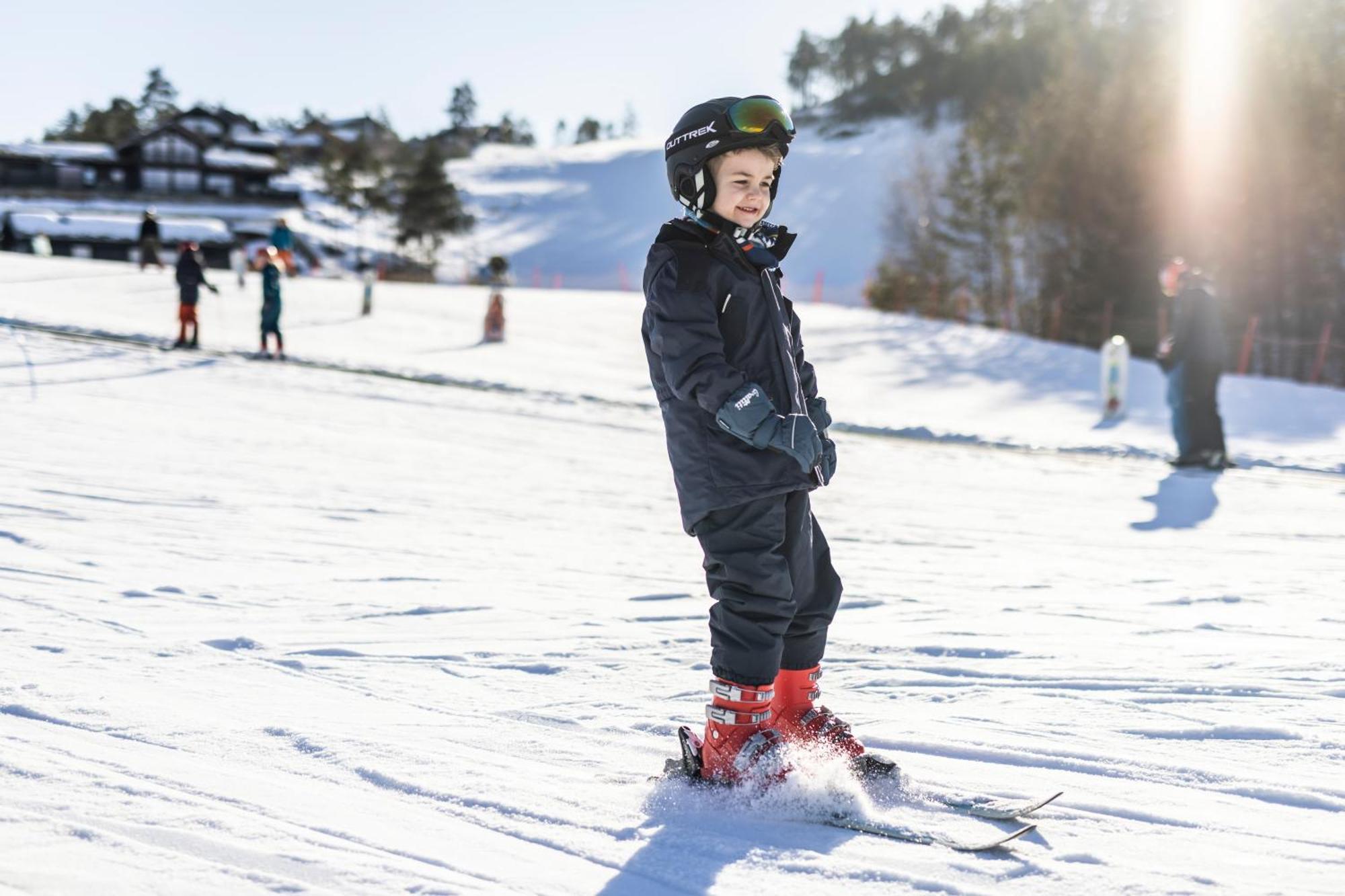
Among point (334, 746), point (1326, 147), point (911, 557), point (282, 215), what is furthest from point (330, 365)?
point (282, 215)

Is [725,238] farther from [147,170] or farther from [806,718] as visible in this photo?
[147,170]

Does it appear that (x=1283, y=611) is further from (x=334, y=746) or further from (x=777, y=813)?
(x=334, y=746)

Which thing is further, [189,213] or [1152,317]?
[189,213]

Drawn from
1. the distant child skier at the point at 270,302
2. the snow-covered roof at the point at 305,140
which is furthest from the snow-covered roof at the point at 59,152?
the distant child skier at the point at 270,302

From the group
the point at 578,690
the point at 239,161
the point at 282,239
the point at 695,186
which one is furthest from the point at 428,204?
the point at 695,186

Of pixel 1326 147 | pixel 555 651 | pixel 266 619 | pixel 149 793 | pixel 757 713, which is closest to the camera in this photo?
pixel 149 793

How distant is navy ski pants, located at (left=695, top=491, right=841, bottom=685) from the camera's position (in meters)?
2.86

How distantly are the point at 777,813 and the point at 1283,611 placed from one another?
11.4 feet

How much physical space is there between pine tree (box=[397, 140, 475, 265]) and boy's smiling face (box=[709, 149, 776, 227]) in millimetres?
60069

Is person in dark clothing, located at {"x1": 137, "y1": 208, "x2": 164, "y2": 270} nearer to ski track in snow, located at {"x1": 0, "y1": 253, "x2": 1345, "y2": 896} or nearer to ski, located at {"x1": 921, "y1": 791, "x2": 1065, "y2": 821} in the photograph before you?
ski track in snow, located at {"x1": 0, "y1": 253, "x2": 1345, "y2": 896}

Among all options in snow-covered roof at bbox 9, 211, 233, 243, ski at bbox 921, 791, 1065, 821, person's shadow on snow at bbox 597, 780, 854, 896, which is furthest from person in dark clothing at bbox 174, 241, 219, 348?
snow-covered roof at bbox 9, 211, 233, 243

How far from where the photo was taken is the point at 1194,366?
36.7ft

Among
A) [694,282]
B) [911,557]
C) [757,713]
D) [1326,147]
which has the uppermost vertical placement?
[1326,147]

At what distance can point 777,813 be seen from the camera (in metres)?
2.78
